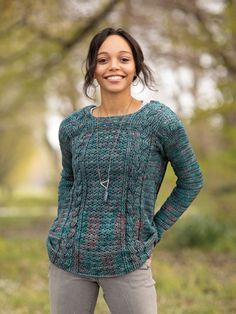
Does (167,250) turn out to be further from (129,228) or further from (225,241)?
(129,228)

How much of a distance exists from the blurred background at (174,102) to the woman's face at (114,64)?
350cm

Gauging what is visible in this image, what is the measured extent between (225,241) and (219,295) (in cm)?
448

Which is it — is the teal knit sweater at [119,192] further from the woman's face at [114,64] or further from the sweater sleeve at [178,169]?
the woman's face at [114,64]

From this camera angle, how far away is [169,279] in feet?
23.7

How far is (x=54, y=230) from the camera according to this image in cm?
265

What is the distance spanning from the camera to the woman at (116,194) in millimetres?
2521

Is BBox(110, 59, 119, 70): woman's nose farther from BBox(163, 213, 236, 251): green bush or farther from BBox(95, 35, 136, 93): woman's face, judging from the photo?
BBox(163, 213, 236, 251): green bush

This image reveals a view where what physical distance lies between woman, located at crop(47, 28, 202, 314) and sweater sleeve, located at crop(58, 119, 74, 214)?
0.05 ft

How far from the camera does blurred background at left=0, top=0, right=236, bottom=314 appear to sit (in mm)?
6941

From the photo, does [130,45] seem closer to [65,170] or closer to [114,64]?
[114,64]

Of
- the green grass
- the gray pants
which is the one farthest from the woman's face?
the green grass

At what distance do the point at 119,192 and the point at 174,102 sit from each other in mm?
13257

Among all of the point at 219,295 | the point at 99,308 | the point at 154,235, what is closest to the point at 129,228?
the point at 154,235

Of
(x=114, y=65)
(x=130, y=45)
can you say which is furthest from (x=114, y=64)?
(x=130, y=45)
